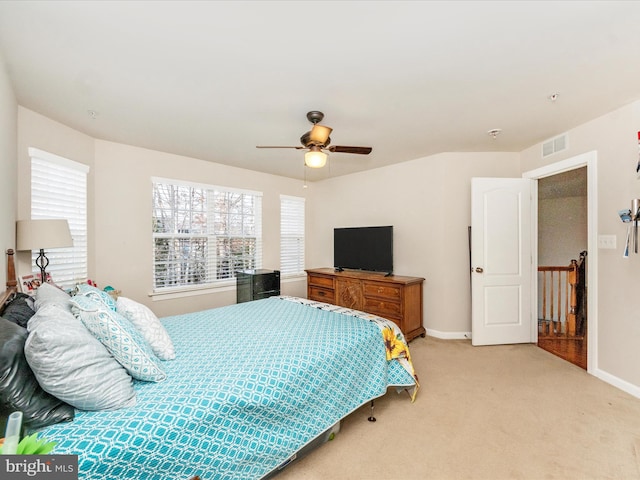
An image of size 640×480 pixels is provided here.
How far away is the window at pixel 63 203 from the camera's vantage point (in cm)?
272

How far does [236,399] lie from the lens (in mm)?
1439

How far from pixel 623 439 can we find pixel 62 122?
5322 millimetres

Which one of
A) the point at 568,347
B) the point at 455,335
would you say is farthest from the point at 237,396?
the point at 568,347

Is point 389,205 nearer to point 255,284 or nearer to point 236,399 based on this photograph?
point 255,284

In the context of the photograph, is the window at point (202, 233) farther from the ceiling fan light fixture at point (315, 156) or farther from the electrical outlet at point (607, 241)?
the electrical outlet at point (607, 241)

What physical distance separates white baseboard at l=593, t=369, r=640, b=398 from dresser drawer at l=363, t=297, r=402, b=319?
6.43 ft

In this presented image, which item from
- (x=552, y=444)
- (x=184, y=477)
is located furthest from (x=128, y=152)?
(x=552, y=444)

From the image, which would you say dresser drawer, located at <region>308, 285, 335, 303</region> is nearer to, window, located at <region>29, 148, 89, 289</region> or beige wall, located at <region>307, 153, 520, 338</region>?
beige wall, located at <region>307, 153, 520, 338</region>

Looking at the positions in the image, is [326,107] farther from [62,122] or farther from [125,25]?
[62,122]

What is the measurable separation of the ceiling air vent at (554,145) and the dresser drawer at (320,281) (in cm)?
328

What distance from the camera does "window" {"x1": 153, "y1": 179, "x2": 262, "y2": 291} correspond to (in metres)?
4.04

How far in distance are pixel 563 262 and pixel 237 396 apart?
6.63m

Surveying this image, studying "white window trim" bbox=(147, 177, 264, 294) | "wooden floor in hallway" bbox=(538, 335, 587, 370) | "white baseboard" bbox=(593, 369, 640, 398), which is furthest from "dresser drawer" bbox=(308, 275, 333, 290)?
"white baseboard" bbox=(593, 369, 640, 398)

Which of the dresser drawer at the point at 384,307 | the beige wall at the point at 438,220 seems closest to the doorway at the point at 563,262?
the beige wall at the point at 438,220
